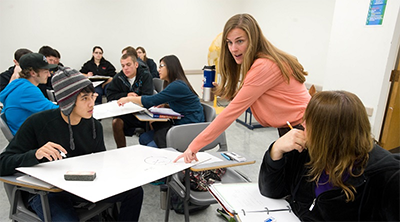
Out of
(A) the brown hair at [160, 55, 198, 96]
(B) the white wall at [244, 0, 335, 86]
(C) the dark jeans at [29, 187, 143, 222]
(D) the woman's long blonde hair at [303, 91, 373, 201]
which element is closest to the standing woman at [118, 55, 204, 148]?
(A) the brown hair at [160, 55, 198, 96]

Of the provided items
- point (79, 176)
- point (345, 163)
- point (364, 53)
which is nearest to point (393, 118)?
point (364, 53)

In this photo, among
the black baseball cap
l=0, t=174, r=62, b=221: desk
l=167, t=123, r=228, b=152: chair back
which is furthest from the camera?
the black baseball cap

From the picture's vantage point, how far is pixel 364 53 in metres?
3.05

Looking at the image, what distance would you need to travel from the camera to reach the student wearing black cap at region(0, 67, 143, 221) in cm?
126

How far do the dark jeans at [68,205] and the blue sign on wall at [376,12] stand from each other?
3060 millimetres

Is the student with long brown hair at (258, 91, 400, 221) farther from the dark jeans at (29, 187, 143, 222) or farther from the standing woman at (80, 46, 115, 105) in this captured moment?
the standing woman at (80, 46, 115, 105)

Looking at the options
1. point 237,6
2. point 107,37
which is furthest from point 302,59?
point 107,37

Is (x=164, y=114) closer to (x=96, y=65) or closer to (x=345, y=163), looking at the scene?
(x=345, y=163)

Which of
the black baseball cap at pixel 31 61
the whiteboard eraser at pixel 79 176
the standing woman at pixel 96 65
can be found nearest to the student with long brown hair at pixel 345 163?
the whiteboard eraser at pixel 79 176

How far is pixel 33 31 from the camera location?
4852 millimetres

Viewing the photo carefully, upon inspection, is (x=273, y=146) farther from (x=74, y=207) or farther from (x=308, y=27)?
(x=308, y=27)

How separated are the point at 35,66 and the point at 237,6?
5.23m

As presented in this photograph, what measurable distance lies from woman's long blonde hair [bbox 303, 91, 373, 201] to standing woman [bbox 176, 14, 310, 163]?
1.46 feet

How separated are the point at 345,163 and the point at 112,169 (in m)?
1.04
